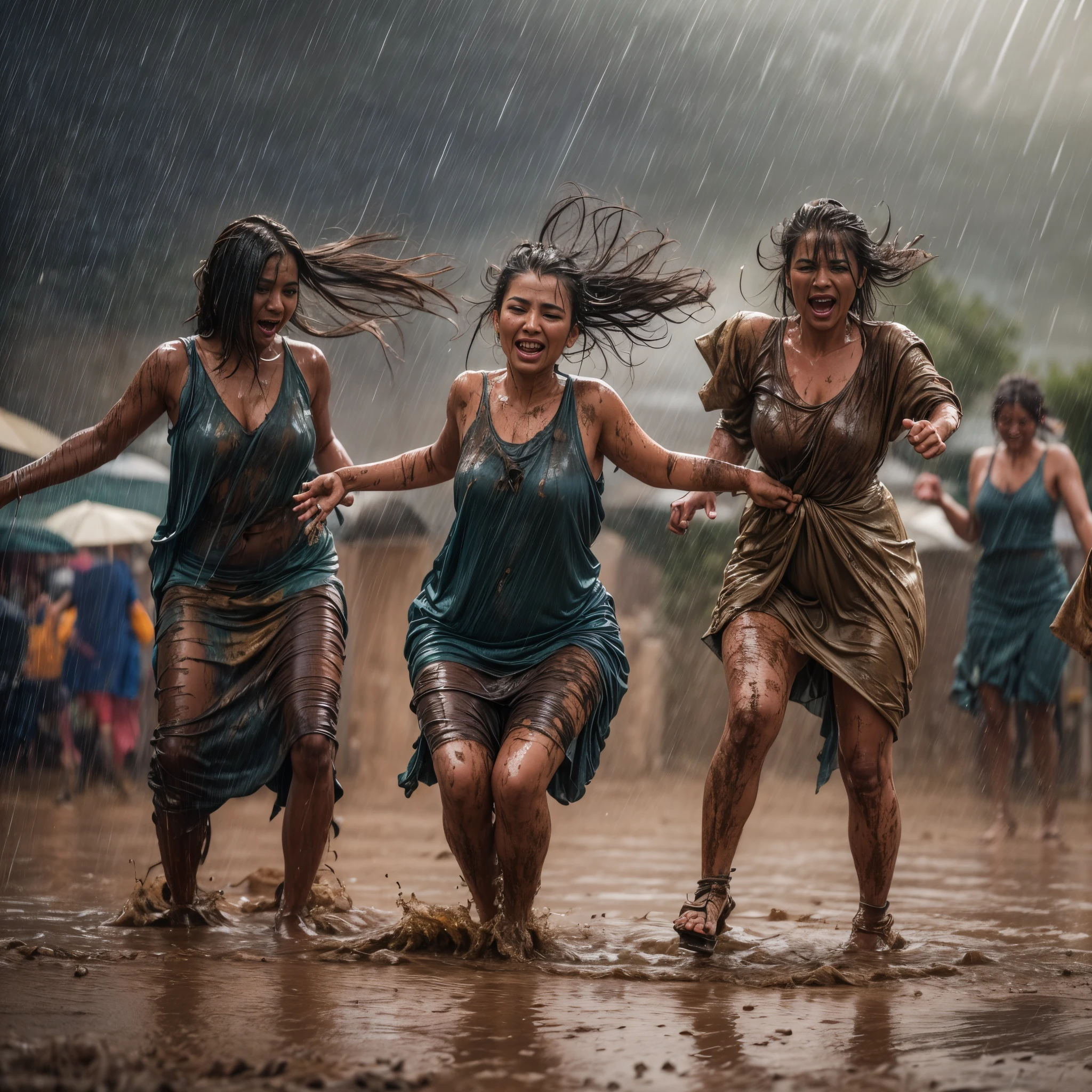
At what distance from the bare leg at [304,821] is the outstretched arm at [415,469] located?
715mm

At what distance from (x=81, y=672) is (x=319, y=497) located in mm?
6382

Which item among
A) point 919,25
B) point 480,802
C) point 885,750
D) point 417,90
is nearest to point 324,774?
point 480,802

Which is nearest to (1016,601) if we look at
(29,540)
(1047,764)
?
(1047,764)

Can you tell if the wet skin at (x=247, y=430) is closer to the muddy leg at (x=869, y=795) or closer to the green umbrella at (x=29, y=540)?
the muddy leg at (x=869, y=795)

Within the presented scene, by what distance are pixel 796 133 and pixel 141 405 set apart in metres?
14.9

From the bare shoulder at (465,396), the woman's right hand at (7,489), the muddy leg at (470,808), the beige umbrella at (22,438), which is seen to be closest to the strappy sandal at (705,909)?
the muddy leg at (470,808)

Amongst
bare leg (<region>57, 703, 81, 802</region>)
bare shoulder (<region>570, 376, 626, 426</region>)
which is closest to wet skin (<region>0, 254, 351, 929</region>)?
bare shoulder (<region>570, 376, 626, 426</region>)

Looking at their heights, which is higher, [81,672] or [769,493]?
[769,493]

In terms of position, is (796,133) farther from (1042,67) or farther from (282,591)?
(282,591)

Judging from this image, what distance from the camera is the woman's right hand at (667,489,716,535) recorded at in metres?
4.11

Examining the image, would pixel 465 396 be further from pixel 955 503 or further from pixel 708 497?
pixel 955 503

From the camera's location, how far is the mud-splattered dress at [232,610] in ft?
13.8

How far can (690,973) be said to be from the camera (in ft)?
12.1

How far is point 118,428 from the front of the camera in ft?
14.0
